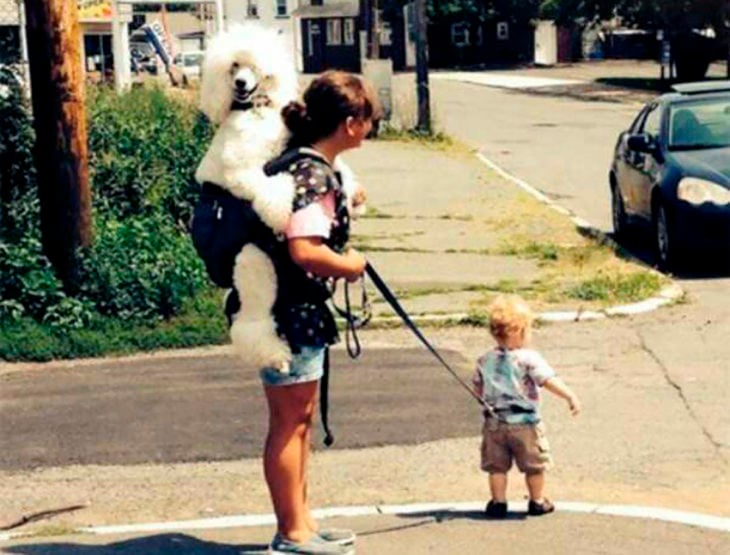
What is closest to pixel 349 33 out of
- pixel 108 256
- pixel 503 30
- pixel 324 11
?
pixel 324 11

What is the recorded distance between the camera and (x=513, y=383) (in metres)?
6.55

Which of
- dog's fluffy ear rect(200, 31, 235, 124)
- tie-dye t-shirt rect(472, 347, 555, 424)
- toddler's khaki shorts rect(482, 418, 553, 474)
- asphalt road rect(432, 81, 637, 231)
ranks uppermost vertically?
dog's fluffy ear rect(200, 31, 235, 124)

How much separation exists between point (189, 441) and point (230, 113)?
8.43 ft

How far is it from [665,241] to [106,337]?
5.44 metres

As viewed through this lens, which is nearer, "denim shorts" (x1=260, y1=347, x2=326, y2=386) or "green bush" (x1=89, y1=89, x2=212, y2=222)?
"denim shorts" (x1=260, y1=347, x2=326, y2=386)

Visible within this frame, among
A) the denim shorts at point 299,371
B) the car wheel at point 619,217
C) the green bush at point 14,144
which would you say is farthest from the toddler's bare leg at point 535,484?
the car wheel at point 619,217

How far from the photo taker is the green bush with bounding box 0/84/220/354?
10.8 m

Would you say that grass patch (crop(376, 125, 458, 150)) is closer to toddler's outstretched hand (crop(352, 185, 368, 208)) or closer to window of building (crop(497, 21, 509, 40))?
toddler's outstretched hand (crop(352, 185, 368, 208))

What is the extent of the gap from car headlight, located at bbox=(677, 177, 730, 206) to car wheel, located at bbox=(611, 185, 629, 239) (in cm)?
220

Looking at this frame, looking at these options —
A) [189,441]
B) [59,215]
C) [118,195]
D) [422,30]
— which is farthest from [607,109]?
[189,441]

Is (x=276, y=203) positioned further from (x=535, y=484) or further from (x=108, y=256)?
(x=108, y=256)

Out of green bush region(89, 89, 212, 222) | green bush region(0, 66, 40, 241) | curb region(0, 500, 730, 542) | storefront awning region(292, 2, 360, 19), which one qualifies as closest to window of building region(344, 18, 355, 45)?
storefront awning region(292, 2, 360, 19)

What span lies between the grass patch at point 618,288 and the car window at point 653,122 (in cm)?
273

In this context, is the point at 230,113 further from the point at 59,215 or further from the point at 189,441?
the point at 59,215
